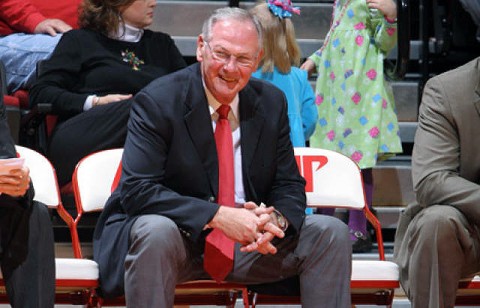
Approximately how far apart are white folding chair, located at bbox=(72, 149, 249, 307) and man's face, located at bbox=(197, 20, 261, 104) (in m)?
0.57

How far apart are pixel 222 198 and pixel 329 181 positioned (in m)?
0.61

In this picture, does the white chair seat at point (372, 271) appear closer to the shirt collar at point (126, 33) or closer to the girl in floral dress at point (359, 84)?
the girl in floral dress at point (359, 84)

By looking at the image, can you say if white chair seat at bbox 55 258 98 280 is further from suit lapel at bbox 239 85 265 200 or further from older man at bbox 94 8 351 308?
suit lapel at bbox 239 85 265 200

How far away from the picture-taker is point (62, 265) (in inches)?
148

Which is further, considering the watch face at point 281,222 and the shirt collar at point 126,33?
the shirt collar at point 126,33

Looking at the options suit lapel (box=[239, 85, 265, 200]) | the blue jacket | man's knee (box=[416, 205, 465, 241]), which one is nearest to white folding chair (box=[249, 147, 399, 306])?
man's knee (box=[416, 205, 465, 241])

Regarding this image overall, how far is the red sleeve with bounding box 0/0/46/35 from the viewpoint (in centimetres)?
538

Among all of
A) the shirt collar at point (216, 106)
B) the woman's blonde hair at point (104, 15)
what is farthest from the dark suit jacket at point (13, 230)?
the woman's blonde hair at point (104, 15)

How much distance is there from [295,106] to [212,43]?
1404mm

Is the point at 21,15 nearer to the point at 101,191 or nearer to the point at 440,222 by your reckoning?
the point at 101,191

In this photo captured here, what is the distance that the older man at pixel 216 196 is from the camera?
368cm

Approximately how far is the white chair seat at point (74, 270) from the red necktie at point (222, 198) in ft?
1.28

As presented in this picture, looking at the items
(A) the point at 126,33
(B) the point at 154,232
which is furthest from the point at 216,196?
(A) the point at 126,33

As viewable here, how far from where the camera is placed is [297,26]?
638cm
